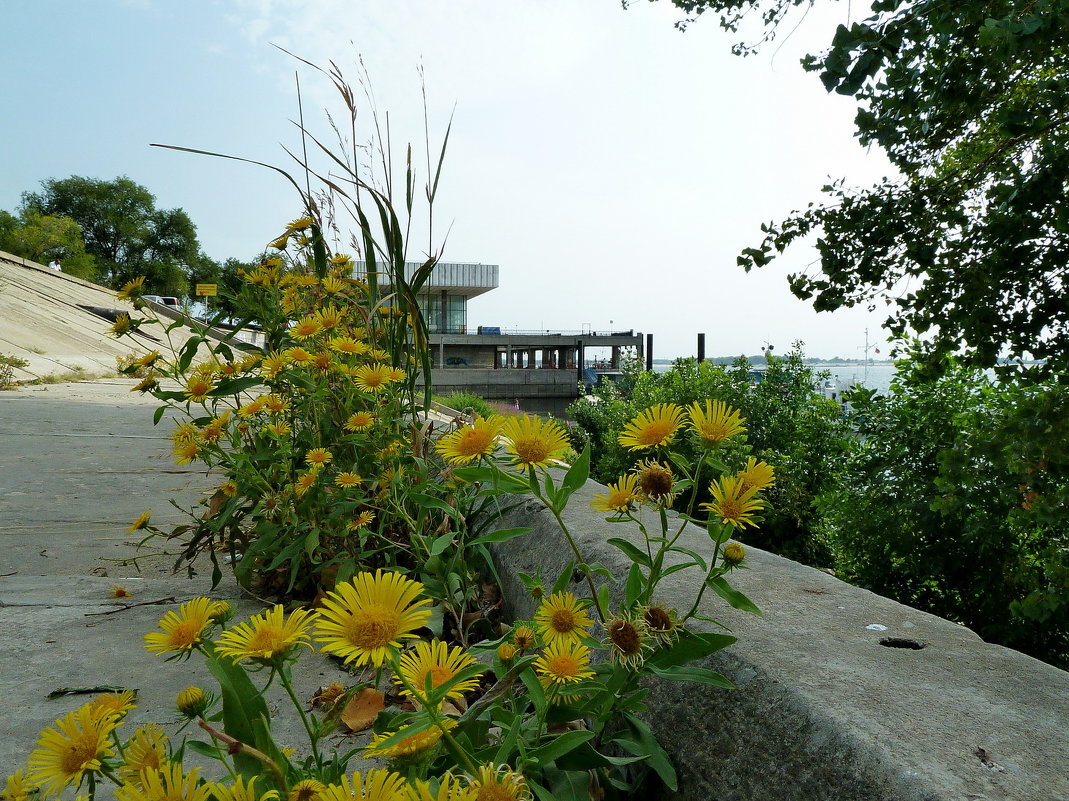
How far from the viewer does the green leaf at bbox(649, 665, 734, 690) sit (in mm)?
756

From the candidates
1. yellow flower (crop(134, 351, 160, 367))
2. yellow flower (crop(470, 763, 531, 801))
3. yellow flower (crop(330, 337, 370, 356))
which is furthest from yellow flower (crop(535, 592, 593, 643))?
yellow flower (crop(134, 351, 160, 367))

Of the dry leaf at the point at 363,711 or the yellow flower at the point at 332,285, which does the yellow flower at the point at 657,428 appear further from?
the yellow flower at the point at 332,285

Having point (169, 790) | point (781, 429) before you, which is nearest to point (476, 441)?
point (169, 790)

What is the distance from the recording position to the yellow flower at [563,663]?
70 centimetres

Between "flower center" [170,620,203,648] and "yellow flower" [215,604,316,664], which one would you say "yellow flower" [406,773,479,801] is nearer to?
"yellow flower" [215,604,316,664]

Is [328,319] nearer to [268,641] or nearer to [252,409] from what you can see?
[252,409]

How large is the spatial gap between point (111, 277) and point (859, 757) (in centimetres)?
4420

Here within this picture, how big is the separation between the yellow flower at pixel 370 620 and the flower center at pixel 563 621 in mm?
231

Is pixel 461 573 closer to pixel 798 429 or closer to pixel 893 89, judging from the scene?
pixel 893 89

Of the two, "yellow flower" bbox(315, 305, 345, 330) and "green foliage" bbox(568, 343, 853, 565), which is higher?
"yellow flower" bbox(315, 305, 345, 330)

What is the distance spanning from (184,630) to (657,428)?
55 cm

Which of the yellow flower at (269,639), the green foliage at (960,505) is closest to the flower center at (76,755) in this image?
the yellow flower at (269,639)

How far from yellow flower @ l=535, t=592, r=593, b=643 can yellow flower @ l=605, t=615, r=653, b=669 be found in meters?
0.04

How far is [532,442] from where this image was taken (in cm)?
77
